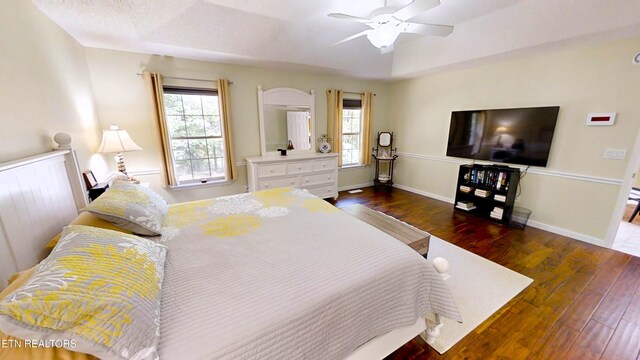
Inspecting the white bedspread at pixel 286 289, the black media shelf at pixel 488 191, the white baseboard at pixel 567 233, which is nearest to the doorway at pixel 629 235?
the white baseboard at pixel 567 233

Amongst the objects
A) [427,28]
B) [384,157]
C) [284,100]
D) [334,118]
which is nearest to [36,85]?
[284,100]

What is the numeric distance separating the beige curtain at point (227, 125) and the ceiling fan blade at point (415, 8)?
99.3 inches

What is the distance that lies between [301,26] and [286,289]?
315 centimetres

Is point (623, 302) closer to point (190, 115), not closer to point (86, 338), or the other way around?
point (86, 338)

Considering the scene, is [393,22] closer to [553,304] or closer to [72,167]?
[553,304]

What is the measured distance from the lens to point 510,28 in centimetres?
275

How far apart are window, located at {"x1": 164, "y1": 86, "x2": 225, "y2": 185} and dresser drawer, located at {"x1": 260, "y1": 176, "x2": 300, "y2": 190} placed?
0.73 meters

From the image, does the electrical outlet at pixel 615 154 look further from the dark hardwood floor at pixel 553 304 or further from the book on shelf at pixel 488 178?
the dark hardwood floor at pixel 553 304

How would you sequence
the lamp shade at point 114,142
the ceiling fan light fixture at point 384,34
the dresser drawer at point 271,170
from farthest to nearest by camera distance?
1. the dresser drawer at point 271,170
2. the lamp shade at point 114,142
3. the ceiling fan light fixture at point 384,34

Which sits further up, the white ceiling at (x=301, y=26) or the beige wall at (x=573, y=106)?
the white ceiling at (x=301, y=26)

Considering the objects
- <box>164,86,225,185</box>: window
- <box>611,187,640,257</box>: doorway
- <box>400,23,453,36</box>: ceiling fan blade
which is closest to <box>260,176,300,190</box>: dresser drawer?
<box>164,86,225,185</box>: window

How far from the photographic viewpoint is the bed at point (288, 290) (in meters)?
0.88

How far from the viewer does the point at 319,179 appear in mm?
4297

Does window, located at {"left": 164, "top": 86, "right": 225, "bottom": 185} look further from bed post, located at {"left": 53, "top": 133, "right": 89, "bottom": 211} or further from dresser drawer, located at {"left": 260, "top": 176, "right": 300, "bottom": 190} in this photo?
bed post, located at {"left": 53, "top": 133, "right": 89, "bottom": 211}
